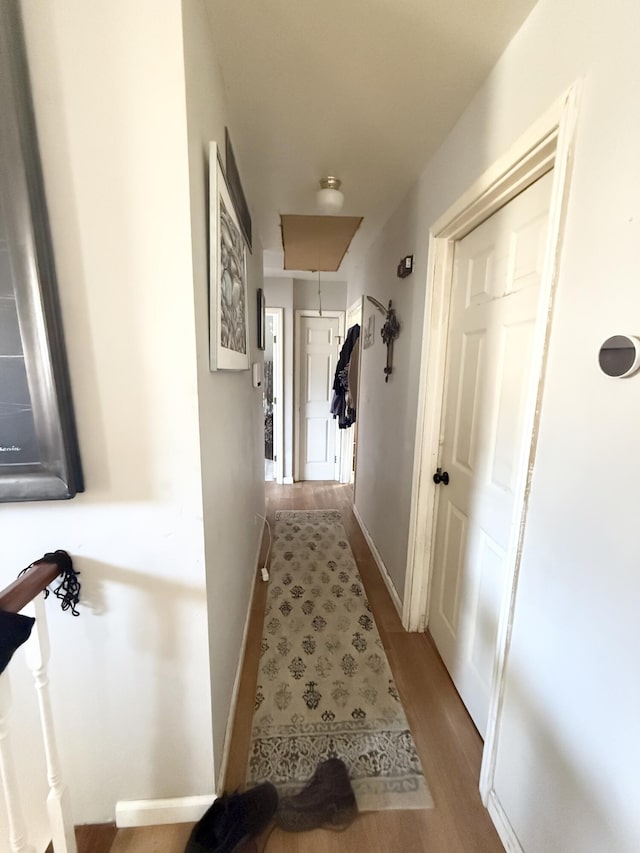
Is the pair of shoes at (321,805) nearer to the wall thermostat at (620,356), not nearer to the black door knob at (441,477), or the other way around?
the black door knob at (441,477)

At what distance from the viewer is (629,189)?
0.69 metres

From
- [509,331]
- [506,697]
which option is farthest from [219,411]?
[506,697]

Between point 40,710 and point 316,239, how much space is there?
2.82 m

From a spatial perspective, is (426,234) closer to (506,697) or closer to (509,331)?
→ (509,331)

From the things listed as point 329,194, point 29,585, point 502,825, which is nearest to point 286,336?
point 329,194

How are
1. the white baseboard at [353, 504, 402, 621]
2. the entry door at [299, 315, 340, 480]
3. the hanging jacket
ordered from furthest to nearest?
the entry door at [299, 315, 340, 480], the hanging jacket, the white baseboard at [353, 504, 402, 621]

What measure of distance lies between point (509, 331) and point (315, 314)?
10.1 ft

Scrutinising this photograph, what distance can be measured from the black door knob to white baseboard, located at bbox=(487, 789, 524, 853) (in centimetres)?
Result: 105

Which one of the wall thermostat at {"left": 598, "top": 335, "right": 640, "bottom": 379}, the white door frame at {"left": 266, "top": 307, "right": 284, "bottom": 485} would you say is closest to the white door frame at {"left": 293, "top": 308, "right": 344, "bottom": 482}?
the white door frame at {"left": 266, "top": 307, "right": 284, "bottom": 485}

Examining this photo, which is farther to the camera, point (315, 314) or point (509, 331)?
point (315, 314)

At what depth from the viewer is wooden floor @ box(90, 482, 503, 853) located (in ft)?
3.38

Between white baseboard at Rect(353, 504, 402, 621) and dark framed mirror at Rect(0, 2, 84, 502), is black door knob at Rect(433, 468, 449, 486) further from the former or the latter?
dark framed mirror at Rect(0, 2, 84, 502)

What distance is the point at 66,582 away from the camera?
896mm

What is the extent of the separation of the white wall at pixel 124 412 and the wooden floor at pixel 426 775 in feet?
0.76
